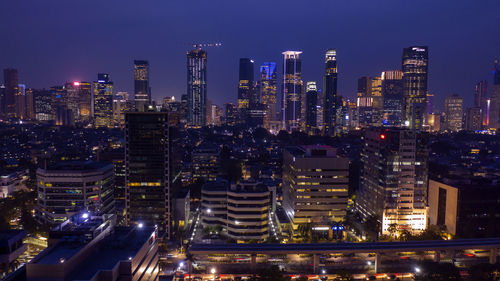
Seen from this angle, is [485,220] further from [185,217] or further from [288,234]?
[185,217]

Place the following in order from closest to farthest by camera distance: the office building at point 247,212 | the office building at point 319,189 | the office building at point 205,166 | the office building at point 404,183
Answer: the office building at point 247,212 → the office building at point 319,189 → the office building at point 404,183 → the office building at point 205,166

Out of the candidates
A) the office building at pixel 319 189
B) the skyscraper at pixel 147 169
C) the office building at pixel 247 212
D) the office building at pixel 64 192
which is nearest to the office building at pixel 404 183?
the office building at pixel 319 189

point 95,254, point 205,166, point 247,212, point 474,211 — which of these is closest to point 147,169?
point 247,212

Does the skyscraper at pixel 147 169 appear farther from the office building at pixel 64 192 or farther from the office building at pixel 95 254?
the office building at pixel 95 254

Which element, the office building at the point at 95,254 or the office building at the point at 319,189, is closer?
the office building at the point at 95,254

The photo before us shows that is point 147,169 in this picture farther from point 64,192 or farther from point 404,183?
point 404,183

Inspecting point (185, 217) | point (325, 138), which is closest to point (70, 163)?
point (185, 217)

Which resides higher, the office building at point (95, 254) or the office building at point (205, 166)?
the office building at point (95, 254)
